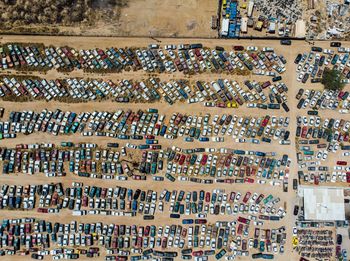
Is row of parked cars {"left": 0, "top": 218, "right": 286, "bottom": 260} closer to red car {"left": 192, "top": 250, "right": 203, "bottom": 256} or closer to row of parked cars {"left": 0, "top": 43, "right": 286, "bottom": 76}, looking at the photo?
red car {"left": 192, "top": 250, "right": 203, "bottom": 256}

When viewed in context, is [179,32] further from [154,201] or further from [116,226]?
[116,226]

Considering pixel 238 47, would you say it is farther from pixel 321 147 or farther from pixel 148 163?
pixel 148 163

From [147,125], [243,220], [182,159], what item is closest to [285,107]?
[182,159]

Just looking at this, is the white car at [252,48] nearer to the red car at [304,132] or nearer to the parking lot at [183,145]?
the parking lot at [183,145]

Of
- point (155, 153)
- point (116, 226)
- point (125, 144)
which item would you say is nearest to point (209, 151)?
point (155, 153)

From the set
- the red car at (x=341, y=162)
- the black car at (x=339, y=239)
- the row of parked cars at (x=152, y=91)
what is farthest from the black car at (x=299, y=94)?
the black car at (x=339, y=239)
